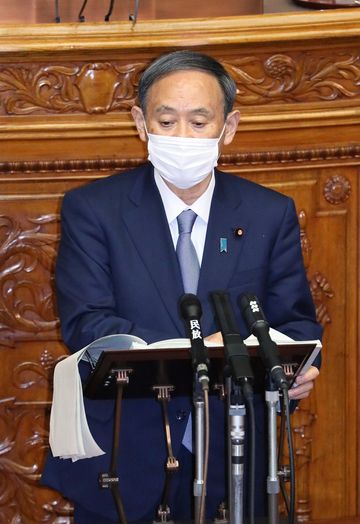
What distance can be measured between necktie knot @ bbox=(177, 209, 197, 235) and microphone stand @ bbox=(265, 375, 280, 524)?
2.67 feet

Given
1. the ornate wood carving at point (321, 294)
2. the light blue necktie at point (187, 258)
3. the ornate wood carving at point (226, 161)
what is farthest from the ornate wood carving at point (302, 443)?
→ the light blue necktie at point (187, 258)

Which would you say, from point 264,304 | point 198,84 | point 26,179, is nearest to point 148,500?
point 264,304

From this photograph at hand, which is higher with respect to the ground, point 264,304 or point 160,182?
point 160,182

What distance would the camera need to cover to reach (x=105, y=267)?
2887 mm

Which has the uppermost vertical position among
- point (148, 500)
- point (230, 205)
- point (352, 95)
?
point (352, 95)

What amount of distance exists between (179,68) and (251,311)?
866 mm

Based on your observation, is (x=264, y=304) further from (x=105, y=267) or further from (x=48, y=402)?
(x=48, y=402)

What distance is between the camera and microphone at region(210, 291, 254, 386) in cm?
216

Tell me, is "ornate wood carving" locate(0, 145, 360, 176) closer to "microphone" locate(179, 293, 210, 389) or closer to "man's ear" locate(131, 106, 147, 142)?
"man's ear" locate(131, 106, 147, 142)

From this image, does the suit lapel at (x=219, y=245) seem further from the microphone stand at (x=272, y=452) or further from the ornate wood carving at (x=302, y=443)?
the ornate wood carving at (x=302, y=443)

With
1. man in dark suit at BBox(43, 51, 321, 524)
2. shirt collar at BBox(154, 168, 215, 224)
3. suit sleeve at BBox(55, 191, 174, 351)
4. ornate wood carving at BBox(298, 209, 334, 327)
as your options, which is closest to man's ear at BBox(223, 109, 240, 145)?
man in dark suit at BBox(43, 51, 321, 524)

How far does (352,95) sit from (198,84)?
1.32 meters

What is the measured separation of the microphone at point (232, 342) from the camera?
216 centimetres

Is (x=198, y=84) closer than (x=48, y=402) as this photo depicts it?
Yes
